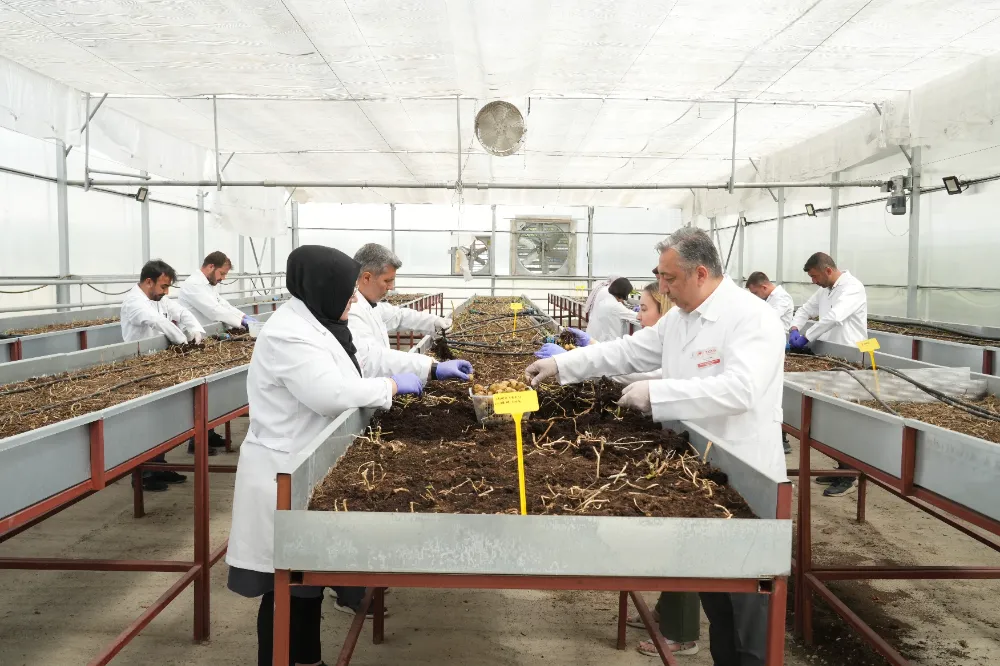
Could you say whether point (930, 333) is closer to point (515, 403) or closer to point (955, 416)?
point (955, 416)

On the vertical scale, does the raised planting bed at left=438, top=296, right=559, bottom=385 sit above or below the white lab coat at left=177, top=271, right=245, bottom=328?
below

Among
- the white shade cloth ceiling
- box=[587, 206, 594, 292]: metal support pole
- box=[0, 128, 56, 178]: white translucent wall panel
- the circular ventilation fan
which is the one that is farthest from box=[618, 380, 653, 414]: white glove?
box=[587, 206, 594, 292]: metal support pole

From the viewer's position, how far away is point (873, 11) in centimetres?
503

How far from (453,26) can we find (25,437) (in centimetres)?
456

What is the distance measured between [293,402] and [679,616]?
173 cm

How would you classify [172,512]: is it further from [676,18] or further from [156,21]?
[676,18]

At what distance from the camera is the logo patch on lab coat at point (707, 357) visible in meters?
2.50

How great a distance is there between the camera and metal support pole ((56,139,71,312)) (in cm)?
845

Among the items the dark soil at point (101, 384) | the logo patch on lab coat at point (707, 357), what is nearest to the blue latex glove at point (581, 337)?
the logo patch on lab coat at point (707, 357)

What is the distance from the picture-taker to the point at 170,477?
5320 millimetres

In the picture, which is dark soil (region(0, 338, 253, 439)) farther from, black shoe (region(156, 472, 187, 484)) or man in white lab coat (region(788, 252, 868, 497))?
man in white lab coat (region(788, 252, 868, 497))

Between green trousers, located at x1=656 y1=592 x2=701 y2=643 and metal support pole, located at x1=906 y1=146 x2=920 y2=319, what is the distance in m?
7.09

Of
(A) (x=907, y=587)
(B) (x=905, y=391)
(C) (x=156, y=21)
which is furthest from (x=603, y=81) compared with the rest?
(A) (x=907, y=587)

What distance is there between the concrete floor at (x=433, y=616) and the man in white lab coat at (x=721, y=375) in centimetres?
88
